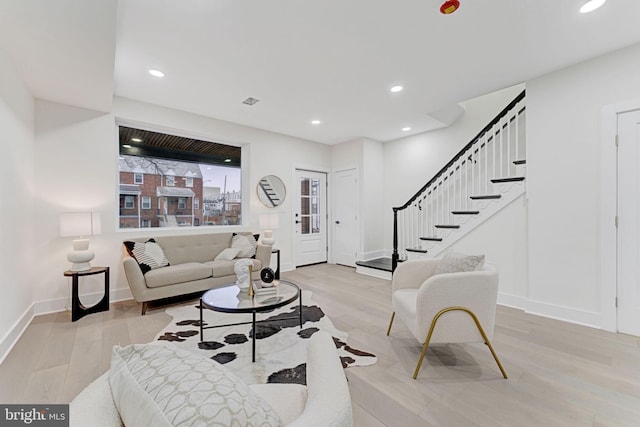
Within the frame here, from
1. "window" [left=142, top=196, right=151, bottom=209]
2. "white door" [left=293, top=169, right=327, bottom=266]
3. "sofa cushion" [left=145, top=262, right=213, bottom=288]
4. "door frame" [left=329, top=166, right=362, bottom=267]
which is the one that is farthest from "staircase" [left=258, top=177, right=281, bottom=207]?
"sofa cushion" [left=145, top=262, right=213, bottom=288]

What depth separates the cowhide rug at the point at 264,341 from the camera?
2.05 metres

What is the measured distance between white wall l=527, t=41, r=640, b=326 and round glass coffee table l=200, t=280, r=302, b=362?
109 inches

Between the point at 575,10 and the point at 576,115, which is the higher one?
the point at 575,10

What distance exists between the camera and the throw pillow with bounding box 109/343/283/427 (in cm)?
50

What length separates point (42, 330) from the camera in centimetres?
275

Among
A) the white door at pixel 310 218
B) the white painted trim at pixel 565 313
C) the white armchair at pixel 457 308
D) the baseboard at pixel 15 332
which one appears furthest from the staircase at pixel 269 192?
the white painted trim at pixel 565 313

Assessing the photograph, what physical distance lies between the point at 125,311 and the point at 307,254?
3.31 m

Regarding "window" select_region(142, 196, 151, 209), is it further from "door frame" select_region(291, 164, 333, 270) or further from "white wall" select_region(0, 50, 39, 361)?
"door frame" select_region(291, 164, 333, 270)

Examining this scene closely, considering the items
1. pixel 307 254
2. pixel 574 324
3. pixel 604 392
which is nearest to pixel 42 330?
pixel 307 254

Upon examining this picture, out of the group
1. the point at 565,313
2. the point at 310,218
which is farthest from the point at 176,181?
the point at 565,313

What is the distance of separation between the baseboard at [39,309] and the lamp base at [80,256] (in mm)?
454

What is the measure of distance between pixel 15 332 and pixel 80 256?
826 millimetres

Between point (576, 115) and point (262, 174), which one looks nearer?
point (576, 115)

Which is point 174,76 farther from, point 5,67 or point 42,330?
point 42,330
